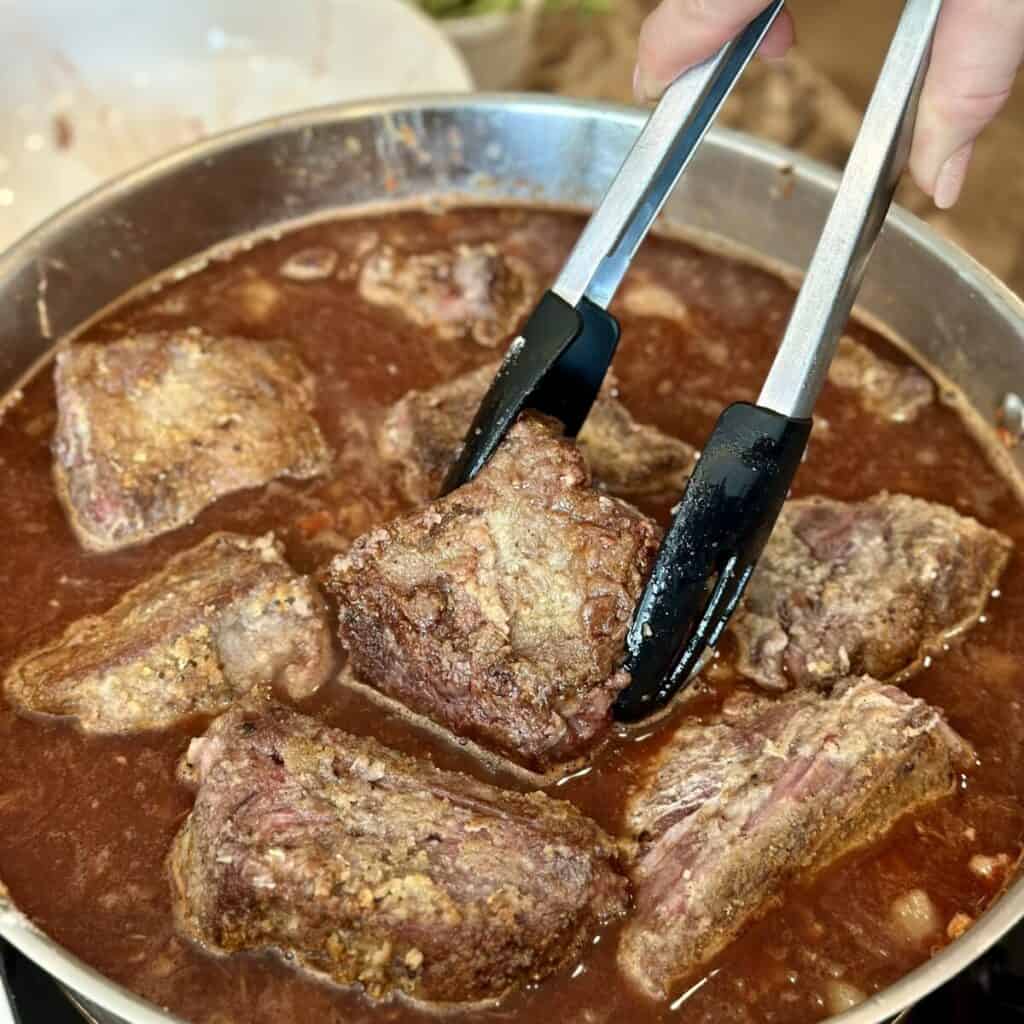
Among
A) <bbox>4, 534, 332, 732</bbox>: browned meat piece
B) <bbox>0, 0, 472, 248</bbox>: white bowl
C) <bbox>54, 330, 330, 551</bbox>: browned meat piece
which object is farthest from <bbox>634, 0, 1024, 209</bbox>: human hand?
<bbox>0, 0, 472, 248</bbox>: white bowl

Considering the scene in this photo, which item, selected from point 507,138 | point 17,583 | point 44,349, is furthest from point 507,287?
point 17,583

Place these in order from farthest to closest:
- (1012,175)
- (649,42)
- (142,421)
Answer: (1012,175) → (142,421) → (649,42)

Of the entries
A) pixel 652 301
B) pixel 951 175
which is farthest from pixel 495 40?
pixel 951 175

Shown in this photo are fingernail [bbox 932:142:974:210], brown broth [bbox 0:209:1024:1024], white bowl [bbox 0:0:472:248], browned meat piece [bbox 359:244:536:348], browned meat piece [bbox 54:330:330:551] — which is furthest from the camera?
white bowl [bbox 0:0:472:248]

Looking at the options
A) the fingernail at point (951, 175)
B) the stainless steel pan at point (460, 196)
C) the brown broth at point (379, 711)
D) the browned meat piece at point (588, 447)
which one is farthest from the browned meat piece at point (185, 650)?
the fingernail at point (951, 175)

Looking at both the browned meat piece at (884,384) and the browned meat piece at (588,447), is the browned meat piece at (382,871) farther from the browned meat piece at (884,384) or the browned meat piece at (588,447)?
the browned meat piece at (884,384)

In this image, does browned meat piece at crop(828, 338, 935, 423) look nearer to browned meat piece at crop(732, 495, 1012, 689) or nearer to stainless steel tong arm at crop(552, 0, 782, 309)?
browned meat piece at crop(732, 495, 1012, 689)

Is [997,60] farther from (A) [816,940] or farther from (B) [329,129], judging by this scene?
(B) [329,129]
